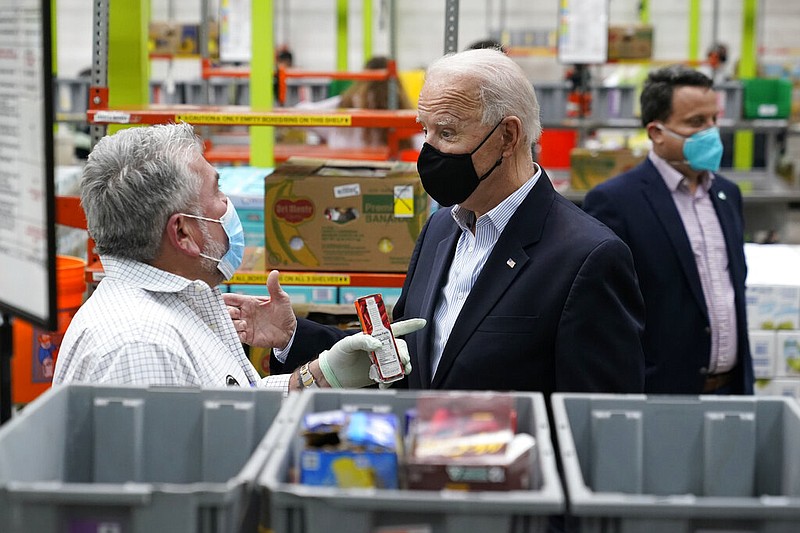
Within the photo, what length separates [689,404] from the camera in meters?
1.61

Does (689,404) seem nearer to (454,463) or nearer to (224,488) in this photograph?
(454,463)

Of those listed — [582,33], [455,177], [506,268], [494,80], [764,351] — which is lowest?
[764,351]

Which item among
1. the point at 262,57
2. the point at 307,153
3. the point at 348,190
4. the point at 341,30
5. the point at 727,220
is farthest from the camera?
the point at 341,30

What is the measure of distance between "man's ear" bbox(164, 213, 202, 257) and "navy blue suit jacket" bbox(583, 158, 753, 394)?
196cm

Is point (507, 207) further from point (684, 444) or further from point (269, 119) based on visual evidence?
point (269, 119)

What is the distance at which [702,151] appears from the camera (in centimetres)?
409

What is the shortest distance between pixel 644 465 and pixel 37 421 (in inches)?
37.4

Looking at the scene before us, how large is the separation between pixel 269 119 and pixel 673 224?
159 centimetres

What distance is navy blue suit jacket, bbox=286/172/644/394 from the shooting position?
8.02 feet

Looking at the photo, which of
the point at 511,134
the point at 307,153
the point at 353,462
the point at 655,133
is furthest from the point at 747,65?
the point at 353,462

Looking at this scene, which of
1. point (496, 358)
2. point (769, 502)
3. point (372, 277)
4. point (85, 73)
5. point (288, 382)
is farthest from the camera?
point (85, 73)

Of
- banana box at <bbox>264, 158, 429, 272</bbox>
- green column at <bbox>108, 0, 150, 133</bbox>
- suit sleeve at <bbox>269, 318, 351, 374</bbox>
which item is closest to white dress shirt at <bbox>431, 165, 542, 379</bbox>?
suit sleeve at <bbox>269, 318, 351, 374</bbox>

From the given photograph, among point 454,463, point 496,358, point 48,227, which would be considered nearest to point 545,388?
point 496,358

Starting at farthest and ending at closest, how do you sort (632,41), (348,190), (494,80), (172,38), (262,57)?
1. (172,38)
2. (632,41)
3. (262,57)
4. (348,190)
5. (494,80)
